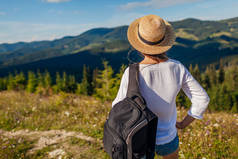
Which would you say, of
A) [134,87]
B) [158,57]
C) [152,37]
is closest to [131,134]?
[134,87]

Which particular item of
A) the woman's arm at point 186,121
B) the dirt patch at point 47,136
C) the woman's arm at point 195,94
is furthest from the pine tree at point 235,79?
the woman's arm at point 195,94

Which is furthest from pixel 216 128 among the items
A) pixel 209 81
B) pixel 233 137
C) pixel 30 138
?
pixel 209 81

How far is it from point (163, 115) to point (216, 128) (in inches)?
126

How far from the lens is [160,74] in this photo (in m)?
1.77

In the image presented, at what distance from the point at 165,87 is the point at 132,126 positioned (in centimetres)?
51

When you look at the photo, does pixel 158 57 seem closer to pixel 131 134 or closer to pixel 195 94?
pixel 195 94

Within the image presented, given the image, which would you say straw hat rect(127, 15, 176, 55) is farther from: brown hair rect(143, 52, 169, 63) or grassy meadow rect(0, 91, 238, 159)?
grassy meadow rect(0, 91, 238, 159)

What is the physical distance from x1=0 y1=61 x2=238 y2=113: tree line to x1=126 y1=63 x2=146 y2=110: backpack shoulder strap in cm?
159

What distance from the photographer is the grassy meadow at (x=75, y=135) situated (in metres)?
3.69

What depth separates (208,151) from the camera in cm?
354

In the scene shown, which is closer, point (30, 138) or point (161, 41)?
point (161, 41)

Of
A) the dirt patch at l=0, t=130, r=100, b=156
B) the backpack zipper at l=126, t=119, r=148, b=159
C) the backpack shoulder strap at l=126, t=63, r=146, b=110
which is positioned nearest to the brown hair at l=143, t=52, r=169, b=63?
the backpack shoulder strap at l=126, t=63, r=146, b=110

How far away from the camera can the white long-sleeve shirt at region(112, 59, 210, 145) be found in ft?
5.75

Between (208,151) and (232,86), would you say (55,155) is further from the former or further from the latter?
(232,86)
